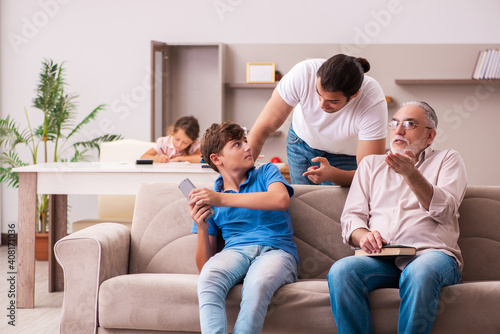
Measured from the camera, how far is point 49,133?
4.82m

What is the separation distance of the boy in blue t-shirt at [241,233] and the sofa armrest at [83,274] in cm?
36

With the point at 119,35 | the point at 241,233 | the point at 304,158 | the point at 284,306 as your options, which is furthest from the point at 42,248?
the point at 284,306

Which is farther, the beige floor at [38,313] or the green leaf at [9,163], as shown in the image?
the green leaf at [9,163]

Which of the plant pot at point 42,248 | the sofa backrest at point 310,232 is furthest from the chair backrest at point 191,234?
the plant pot at point 42,248

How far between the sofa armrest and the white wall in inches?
128

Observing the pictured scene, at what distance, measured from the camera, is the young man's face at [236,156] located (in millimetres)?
2217

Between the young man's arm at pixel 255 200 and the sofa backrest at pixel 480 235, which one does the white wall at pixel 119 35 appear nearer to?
the sofa backrest at pixel 480 235

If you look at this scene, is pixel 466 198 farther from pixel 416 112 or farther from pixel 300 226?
pixel 300 226

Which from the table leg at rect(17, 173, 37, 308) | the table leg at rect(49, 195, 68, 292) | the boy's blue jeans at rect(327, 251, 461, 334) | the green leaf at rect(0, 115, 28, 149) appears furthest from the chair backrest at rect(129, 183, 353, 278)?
the green leaf at rect(0, 115, 28, 149)

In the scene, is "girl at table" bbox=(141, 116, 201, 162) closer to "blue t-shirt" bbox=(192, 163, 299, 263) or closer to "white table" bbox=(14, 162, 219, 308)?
"white table" bbox=(14, 162, 219, 308)

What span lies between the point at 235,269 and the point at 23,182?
1.65 metres

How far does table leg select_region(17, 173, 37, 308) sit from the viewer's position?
302 cm

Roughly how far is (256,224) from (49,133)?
10.6ft

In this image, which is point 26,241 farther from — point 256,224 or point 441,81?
point 441,81
